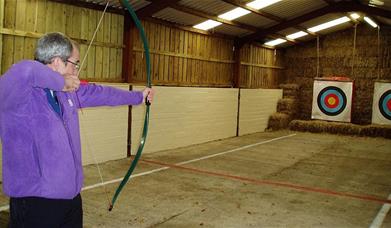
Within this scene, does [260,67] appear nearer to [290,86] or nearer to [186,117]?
[290,86]

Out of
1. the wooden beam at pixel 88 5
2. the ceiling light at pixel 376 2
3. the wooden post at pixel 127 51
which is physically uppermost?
the ceiling light at pixel 376 2

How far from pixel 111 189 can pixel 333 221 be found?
2.12m

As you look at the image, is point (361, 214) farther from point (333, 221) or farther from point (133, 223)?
point (133, 223)

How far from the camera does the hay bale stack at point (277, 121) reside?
34.4 ft

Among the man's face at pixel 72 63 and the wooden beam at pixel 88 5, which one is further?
the wooden beam at pixel 88 5

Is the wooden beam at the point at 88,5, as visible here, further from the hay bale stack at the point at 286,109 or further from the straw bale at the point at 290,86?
the straw bale at the point at 290,86

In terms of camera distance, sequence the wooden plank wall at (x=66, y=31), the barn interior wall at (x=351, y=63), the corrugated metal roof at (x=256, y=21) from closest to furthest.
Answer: the wooden plank wall at (x=66, y=31)
the corrugated metal roof at (x=256, y=21)
the barn interior wall at (x=351, y=63)

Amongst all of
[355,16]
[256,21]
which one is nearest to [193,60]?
[256,21]

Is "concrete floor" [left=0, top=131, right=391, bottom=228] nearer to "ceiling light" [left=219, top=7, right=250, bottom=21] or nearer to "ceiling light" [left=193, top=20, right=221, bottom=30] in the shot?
"ceiling light" [left=193, top=20, right=221, bottom=30]

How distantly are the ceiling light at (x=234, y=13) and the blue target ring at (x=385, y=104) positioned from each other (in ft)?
14.5

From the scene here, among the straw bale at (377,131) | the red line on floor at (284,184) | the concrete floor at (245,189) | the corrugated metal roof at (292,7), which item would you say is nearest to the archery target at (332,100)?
the straw bale at (377,131)

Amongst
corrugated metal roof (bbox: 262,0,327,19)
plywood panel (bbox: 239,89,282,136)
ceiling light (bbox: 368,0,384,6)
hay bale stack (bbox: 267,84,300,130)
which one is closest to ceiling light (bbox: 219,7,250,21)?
corrugated metal roof (bbox: 262,0,327,19)

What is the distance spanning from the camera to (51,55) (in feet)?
4.54

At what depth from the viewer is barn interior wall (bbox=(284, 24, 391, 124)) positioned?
10.6 meters
